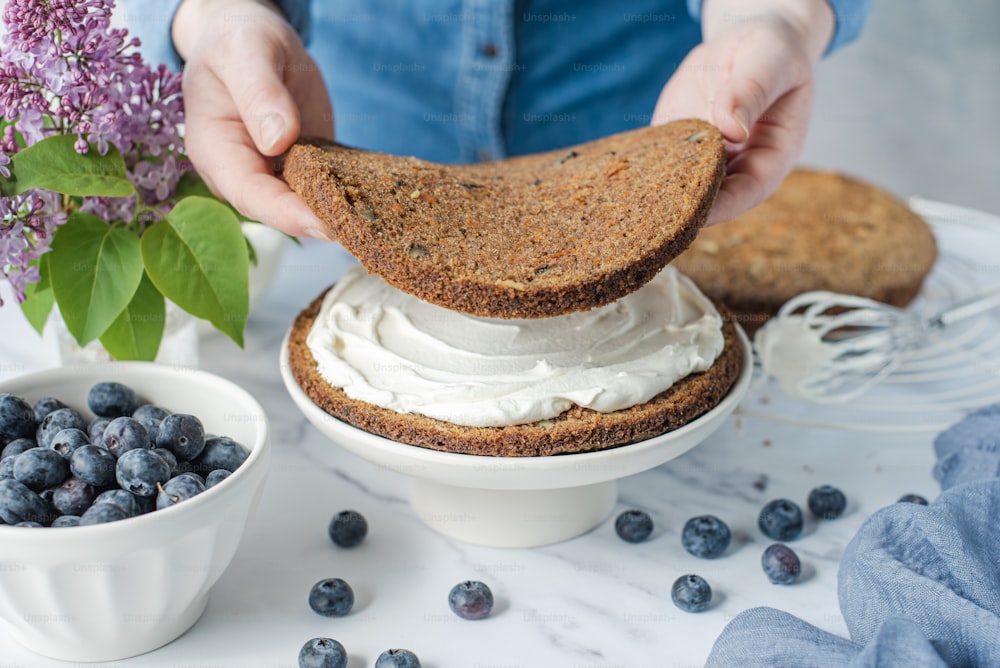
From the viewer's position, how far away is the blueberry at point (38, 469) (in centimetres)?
102

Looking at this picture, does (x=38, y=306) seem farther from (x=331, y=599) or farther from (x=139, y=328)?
(x=331, y=599)

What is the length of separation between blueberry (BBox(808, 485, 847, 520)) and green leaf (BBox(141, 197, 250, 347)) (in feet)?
2.87

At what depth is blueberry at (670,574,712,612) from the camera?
3.84 feet

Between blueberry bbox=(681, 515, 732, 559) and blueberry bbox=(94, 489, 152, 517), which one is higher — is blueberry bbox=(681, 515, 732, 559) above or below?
below

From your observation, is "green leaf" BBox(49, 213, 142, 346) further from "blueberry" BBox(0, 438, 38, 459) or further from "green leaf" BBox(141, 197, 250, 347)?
"blueberry" BBox(0, 438, 38, 459)

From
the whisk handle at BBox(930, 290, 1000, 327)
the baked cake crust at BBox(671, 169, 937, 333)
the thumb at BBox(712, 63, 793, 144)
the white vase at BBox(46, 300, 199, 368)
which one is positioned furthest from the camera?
the baked cake crust at BBox(671, 169, 937, 333)

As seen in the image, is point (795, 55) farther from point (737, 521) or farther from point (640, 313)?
point (737, 521)

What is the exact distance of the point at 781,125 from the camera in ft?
5.18

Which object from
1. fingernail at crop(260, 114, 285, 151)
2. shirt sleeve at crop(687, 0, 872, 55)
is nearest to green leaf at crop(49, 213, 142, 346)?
fingernail at crop(260, 114, 285, 151)

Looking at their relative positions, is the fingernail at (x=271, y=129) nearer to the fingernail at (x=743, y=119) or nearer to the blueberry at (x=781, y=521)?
the fingernail at (x=743, y=119)

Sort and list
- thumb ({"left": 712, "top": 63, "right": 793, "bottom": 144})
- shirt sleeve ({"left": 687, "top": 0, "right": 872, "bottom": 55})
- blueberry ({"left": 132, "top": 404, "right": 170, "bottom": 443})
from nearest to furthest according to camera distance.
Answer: blueberry ({"left": 132, "top": 404, "right": 170, "bottom": 443})
thumb ({"left": 712, "top": 63, "right": 793, "bottom": 144})
shirt sleeve ({"left": 687, "top": 0, "right": 872, "bottom": 55})

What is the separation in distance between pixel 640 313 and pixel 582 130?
3.25 feet

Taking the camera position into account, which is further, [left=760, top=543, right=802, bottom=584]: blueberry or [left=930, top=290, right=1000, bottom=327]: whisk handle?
[left=930, top=290, right=1000, bottom=327]: whisk handle

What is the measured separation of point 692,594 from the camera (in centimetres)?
117
